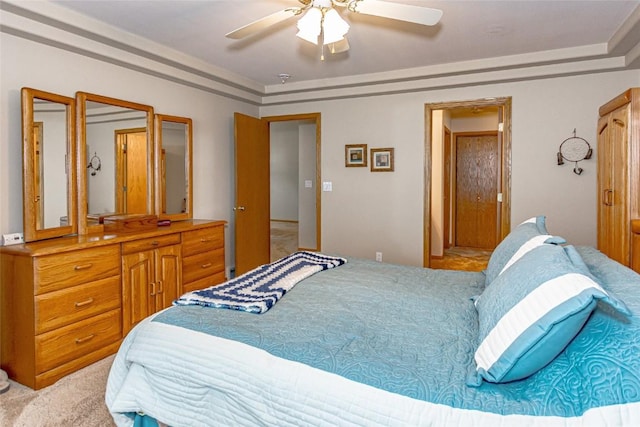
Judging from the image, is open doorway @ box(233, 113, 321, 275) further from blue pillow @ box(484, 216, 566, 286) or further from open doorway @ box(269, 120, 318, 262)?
blue pillow @ box(484, 216, 566, 286)

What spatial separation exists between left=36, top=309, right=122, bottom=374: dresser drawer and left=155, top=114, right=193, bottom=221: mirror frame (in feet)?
4.12

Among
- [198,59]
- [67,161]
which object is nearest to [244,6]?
[198,59]

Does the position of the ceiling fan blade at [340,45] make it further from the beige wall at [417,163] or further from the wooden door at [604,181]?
the beige wall at [417,163]

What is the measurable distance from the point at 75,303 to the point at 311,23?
2.32 meters

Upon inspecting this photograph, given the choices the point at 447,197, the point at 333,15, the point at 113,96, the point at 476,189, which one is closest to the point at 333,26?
the point at 333,15

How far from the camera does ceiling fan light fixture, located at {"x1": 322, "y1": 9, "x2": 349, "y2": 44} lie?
7.47 feet

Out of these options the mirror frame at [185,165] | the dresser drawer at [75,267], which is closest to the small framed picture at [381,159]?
the mirror frame at [185,165]

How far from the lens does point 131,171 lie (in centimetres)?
348

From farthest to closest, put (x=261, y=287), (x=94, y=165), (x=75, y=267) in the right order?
(x=94, y=165)
(x=75, y=267)
(x=261, y=287)

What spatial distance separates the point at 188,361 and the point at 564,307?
1.27m

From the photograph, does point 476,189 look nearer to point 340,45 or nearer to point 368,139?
point 368,139

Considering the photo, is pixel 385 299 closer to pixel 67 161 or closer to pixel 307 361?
pixel 307 361

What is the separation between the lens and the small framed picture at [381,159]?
468 centimetres

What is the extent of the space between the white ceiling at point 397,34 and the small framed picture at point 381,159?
0.94m
